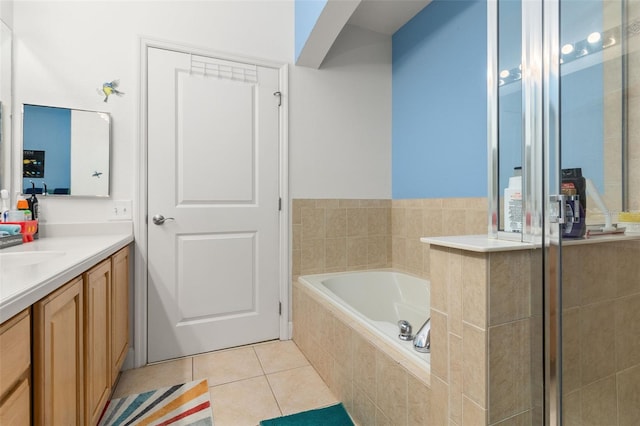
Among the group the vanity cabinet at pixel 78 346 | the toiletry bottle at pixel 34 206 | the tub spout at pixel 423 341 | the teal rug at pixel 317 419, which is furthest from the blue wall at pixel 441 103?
the toiletry bottle at pixel 34 206

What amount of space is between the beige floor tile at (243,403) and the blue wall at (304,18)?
2123mm

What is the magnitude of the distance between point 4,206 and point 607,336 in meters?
2.71

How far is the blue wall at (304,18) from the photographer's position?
185 cm

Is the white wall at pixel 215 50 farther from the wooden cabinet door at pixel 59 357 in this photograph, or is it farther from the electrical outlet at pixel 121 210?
the wooden cabinet door at pixel 59 357

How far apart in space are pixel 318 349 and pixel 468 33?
2148 mm

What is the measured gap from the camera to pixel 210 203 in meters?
2.13

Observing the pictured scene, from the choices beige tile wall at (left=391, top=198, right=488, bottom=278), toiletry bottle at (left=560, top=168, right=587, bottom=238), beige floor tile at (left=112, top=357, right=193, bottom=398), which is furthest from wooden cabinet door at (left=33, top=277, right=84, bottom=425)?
beige tile wall at (left=391, top=198, right=488, bottom=278)

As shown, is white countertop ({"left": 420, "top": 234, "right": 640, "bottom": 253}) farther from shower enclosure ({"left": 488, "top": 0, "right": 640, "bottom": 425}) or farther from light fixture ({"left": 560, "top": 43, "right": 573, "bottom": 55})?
light fixture ({"left": 560, "top": 43, "right": 573, "bottom": 55})

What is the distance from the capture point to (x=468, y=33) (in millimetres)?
1955

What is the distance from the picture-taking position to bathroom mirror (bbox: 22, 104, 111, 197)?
1.73 meters

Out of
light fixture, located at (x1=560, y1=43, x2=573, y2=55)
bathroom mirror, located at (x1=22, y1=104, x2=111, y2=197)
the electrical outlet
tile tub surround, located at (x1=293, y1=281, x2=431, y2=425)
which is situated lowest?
tile tub surround, located at (x1=293, y1=281, x2=431, y2=425)

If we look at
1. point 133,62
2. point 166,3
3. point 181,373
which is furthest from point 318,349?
point 166,3

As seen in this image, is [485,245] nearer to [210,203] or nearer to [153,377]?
[210,203]

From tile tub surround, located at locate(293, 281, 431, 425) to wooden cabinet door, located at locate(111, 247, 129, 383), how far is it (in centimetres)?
105
